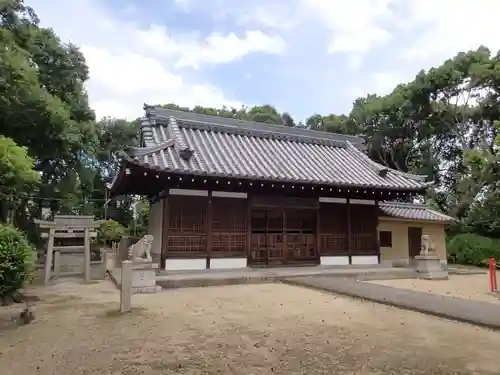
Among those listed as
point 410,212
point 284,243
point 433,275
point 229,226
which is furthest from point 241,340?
point 410,212

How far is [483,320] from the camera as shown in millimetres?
5820

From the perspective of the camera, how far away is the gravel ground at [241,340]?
3969mm

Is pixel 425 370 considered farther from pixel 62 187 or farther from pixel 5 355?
pixel 62 187

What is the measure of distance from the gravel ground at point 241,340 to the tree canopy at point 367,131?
860cm

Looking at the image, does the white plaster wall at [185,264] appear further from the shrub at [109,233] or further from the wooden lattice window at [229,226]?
the shrub at [109,233]

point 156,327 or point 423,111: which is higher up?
point 423,111

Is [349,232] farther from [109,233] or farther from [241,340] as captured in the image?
[109,233]

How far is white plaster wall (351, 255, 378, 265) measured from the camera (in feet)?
47.1

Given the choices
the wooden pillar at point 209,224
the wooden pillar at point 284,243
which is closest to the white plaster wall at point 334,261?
the wooden pillar at point 284,243

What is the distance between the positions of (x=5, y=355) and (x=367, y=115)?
28093mm

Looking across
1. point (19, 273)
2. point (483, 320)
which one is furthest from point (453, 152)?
point (19, 273)

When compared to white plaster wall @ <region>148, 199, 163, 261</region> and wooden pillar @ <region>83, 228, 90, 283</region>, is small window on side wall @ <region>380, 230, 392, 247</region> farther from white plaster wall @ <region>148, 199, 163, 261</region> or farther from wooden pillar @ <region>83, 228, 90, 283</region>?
wooden pillar @ <region>83, 228, 90, 283</region>

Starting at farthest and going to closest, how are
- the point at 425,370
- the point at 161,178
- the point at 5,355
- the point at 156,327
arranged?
the point at 161,178, the point at 156,327, the point at 5,355, the point at 425,370

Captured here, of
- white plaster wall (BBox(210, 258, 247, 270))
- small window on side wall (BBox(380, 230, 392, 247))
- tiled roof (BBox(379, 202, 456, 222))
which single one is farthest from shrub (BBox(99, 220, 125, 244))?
tiled roof (BBox(379, 202, 456, 222))
